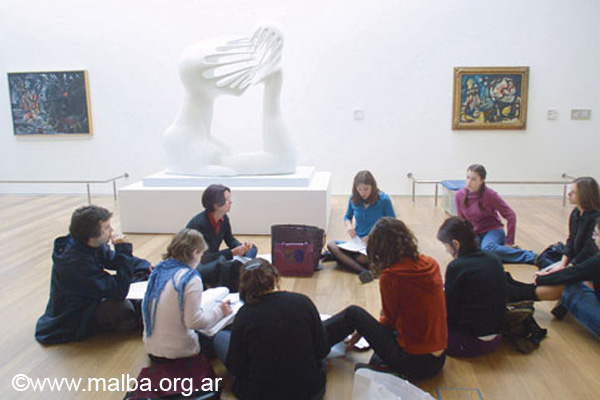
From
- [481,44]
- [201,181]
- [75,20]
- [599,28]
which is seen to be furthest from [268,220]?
[599,28]

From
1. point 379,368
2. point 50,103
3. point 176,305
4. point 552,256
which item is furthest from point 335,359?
point 50,103

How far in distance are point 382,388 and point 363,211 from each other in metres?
2.55

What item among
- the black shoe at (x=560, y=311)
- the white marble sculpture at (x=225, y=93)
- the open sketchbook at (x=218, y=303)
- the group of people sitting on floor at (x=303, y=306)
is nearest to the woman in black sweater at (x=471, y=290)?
the group of people sitting on floor at (x=303, y=306)

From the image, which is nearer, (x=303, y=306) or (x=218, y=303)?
(x=303, y=306)

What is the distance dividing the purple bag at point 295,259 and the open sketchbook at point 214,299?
136cm

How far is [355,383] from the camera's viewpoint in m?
2.95

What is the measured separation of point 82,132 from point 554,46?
856 centimetres

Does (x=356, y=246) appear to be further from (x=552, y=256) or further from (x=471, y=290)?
(x=471, y=290)

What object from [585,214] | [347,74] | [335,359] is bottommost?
[335,359]

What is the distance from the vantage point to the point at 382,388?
2.83 meters

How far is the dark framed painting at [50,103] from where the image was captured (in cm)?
952

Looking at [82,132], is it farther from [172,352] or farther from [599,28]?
[599,28]

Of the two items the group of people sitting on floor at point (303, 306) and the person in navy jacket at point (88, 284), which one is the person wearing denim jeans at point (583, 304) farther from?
the person in navy jacket at point (88, 284)

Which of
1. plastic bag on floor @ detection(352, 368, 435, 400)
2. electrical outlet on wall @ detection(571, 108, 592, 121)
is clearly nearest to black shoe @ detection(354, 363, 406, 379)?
plastic bag on floor @ detection(352, 368, 435, 400)
